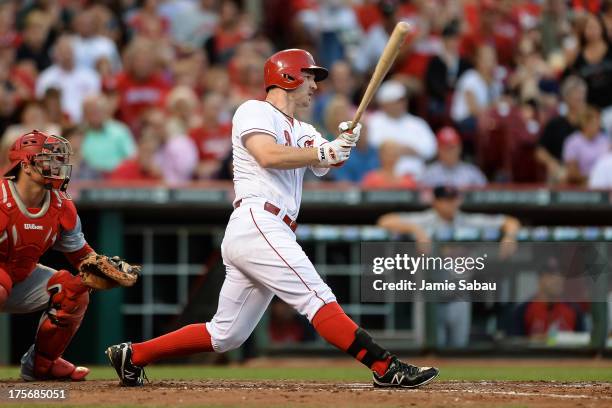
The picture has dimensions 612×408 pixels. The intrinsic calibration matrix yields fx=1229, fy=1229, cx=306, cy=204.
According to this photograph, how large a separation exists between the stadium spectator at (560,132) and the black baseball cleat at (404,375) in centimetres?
635

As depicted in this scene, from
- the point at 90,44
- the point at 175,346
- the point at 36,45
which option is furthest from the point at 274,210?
the point at 36,45

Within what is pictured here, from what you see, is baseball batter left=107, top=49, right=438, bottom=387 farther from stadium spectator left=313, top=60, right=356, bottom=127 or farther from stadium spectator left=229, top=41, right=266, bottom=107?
stadium spectator left=313, top=60, right=356, bottom=127

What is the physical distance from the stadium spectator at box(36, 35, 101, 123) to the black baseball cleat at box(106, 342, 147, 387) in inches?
242

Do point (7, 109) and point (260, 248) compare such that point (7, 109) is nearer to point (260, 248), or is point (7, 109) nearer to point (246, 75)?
point (246, 75)

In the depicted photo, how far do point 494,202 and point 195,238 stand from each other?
2690 millimetres

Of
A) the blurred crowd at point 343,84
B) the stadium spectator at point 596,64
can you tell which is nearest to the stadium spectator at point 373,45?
the blurred crowd at point 343,84

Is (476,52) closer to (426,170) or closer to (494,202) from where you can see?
(426,170)

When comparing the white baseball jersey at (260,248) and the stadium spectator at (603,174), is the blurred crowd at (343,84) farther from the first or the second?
the white baseball jersey at (260,248)

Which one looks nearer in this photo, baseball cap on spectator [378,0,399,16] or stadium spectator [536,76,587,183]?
stadium spectator [536,76,587,183]

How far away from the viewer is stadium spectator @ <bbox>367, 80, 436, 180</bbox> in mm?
12492

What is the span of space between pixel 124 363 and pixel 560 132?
7248mm

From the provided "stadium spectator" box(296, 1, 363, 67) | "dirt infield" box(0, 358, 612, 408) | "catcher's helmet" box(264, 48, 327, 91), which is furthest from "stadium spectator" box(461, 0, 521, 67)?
"catcher's helmet" box(264, 48, 327, 91)

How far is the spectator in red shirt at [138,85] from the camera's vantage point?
12.8 m

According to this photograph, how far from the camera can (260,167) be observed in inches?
256
